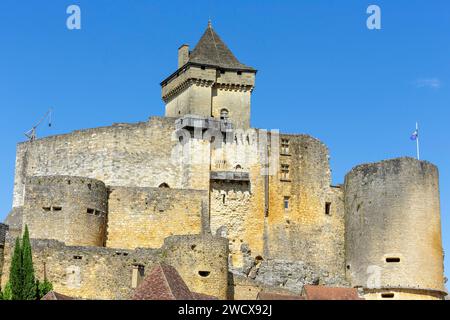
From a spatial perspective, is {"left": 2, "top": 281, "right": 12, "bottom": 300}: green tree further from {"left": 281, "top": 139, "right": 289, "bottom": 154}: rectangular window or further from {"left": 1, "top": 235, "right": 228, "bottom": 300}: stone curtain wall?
{"left": 281, "top": 139, "right": 289, "bottom": 154}: rectangular window

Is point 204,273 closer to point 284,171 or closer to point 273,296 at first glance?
point 273,296

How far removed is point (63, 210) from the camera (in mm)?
43062

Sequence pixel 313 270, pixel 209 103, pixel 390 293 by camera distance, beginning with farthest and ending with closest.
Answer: pixel 209 103, pixel 313 270, pixel 390 293

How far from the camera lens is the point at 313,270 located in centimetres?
4872

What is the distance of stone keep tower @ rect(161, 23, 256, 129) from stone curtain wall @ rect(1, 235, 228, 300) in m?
15.1

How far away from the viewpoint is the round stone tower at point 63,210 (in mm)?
42938

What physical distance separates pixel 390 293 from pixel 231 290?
922 cm

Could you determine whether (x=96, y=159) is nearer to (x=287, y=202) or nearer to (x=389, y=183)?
(x=287, y=202)

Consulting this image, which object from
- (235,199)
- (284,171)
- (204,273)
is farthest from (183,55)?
(204,273)

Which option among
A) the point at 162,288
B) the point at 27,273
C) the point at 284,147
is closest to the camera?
the point at 162,288

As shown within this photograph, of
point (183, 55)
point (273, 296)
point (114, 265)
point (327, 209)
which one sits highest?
point (183, 55)

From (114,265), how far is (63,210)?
203 inches

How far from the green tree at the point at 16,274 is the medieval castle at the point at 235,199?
3.01 m
